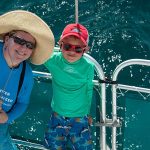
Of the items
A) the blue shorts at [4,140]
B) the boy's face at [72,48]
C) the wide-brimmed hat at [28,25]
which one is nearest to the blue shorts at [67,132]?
the blue shorts at [4,140]

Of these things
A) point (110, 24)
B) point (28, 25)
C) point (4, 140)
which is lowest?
point (4, 140)

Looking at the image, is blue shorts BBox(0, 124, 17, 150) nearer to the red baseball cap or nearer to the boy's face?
the boy's face

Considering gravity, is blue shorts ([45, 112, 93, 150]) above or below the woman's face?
below

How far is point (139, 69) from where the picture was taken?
22.1 ft

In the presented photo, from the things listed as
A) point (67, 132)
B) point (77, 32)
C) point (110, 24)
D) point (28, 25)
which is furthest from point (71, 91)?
point (110, 24)

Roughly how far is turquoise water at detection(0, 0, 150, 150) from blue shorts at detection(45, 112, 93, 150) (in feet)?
7.30

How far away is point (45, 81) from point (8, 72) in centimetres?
63

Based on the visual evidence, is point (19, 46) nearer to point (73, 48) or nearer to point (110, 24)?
point (73, 48)

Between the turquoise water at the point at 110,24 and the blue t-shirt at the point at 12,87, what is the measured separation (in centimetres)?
258

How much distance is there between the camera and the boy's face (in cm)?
357

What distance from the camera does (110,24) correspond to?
305 inches

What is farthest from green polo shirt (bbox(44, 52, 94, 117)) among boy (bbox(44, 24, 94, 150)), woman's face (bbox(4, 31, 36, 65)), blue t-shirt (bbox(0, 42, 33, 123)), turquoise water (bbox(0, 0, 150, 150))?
turquoise water (bbox(0, 0, 150, 150))

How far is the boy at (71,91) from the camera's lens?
11.9 feet

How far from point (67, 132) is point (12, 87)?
87 cm
